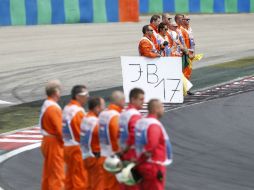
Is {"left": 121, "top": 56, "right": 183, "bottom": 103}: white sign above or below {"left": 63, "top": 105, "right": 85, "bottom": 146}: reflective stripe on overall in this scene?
below

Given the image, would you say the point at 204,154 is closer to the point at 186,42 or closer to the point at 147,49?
the point at 147,49

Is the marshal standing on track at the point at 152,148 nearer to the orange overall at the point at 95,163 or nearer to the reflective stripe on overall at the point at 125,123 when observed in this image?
the reflective stripe on overall at the point at 125,123

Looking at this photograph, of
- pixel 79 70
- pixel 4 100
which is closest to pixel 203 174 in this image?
pixel 4 100

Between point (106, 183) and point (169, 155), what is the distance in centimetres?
117

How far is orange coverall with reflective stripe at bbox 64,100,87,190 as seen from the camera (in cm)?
1304

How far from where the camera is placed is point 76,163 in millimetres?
13070

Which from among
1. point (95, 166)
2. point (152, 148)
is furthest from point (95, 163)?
point (152, 148)

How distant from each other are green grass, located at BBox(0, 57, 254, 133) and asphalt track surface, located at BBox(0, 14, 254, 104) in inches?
32.9

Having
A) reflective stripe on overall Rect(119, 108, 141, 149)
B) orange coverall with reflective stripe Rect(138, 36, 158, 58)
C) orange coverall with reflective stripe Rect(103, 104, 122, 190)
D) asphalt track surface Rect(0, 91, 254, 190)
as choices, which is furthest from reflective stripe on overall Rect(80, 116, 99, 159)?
orange coverall with reflective stripe Rect(138, 36, 158, 58)

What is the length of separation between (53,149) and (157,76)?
855 cm

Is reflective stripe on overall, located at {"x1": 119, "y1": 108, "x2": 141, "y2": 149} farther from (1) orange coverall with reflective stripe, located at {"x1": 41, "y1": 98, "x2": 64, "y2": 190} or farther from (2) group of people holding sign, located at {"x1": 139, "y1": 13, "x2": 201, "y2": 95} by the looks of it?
(2) group of people holding sign, located at {"x1": 139, "y1": 13, "x2": 201, "y2": 95}

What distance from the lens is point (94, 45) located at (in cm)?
3525

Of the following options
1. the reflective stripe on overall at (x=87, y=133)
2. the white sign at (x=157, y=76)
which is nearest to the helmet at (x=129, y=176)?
the reflective stripe on overall at (x=87, y=133)

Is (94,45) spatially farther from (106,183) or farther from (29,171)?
(106,183)
